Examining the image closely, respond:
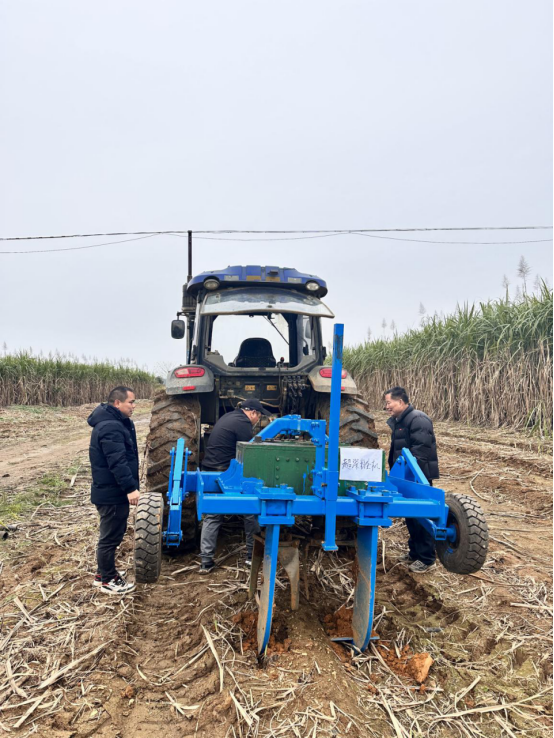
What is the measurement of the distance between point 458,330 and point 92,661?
1057 centimetres

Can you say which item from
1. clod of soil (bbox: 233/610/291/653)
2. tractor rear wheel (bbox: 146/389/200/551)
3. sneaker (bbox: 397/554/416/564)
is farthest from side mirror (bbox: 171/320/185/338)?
clod of soil (bbox: 233/610/291/653)

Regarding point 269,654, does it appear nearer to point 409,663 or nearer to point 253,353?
point 409,663

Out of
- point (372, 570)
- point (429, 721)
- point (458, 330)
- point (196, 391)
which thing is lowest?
point (429, 721)

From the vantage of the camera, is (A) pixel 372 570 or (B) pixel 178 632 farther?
(B) pixel 178 632

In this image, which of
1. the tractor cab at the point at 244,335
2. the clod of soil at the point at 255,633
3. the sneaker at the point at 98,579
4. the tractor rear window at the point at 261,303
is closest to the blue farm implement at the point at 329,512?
the clod of soil at the point at 255,633

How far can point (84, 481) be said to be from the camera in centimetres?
711

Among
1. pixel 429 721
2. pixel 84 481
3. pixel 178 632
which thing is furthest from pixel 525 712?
pixel 84 481

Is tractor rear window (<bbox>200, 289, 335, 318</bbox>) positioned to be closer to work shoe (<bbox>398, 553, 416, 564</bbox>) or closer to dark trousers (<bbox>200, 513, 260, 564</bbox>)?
dark trousers (<bbox>200, 513, 260, 564</bbox>)

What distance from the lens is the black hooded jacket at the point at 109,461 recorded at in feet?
12.0

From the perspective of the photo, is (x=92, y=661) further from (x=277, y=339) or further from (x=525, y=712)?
(x=277, y=339)

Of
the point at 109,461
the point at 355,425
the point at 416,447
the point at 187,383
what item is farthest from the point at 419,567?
the point at 109,461

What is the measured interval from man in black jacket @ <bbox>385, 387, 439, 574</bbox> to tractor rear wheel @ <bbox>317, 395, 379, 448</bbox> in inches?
12.7

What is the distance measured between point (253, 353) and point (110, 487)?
239 centimetres

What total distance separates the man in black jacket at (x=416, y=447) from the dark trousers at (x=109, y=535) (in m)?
2.28
